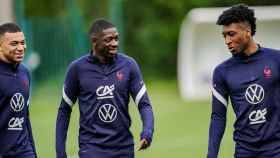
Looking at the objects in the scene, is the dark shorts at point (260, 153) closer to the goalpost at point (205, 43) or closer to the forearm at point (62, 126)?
the forearm at point (62, 126)

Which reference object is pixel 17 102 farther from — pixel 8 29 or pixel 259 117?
pixel 259 117

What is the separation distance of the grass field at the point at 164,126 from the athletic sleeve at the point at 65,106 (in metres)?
6.45

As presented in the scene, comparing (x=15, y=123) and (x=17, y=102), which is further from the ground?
(x=17, y=102)

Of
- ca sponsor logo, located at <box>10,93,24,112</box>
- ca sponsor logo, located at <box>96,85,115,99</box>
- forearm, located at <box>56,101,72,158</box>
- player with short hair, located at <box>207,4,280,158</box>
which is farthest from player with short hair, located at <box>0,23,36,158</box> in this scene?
player with short hair, located at <box>207,4,280,158</box>

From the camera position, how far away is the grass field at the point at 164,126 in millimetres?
16984

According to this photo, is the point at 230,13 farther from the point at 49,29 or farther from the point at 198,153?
the point at 49,29

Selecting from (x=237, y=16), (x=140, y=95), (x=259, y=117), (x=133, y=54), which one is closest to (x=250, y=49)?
(x=237, y=16)

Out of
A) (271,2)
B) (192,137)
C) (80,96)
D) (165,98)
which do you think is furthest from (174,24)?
(80,96)

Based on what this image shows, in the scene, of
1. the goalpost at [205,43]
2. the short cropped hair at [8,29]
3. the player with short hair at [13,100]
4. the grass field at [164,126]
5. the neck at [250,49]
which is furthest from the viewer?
the goalpost at [205,43]

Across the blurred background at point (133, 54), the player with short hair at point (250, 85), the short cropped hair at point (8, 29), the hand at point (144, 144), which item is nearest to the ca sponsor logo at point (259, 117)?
the player with short hair at point (250, 85)

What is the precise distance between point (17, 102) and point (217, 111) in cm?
182

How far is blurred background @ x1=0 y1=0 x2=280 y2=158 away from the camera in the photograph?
18.8 metres

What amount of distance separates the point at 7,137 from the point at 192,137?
9.98m

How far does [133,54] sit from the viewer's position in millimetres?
44375
